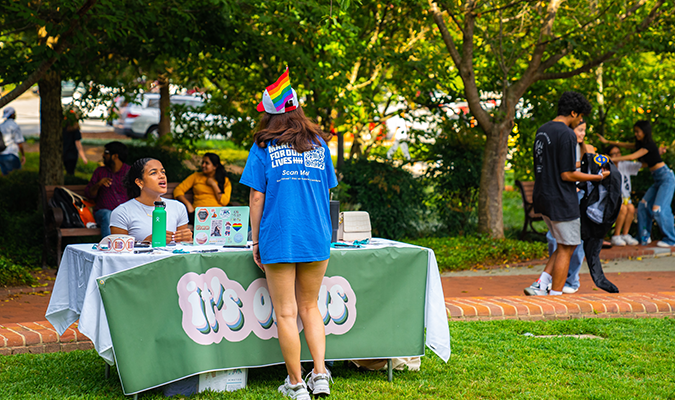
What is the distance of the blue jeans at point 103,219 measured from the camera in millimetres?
7559

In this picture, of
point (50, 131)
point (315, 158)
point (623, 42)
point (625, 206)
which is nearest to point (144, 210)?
point (315, 158)

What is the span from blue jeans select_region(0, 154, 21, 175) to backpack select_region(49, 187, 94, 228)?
20.2 feet

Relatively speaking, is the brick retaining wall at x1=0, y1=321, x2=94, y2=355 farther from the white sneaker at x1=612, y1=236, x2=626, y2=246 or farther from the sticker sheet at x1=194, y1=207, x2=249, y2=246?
the white sneaker at x1=612, y1=236, x2=626, y2=246

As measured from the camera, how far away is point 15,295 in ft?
21.7

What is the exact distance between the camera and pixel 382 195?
33.5 feet

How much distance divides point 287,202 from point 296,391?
1.06 metres

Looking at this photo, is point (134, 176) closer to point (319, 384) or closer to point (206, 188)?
point (319, 384)

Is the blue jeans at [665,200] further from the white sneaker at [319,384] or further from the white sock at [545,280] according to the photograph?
the white sneaker at [319,384]

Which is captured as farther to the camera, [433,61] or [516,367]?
[433,61]

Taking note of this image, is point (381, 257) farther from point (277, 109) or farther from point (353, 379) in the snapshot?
point (277, 109)

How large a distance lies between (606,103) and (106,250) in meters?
9.73

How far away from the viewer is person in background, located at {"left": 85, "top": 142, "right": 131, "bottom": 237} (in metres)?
7.71

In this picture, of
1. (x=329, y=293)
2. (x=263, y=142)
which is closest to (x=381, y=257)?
(x=329, y=293)

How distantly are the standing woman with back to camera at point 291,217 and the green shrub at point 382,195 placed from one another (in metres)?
6.07
